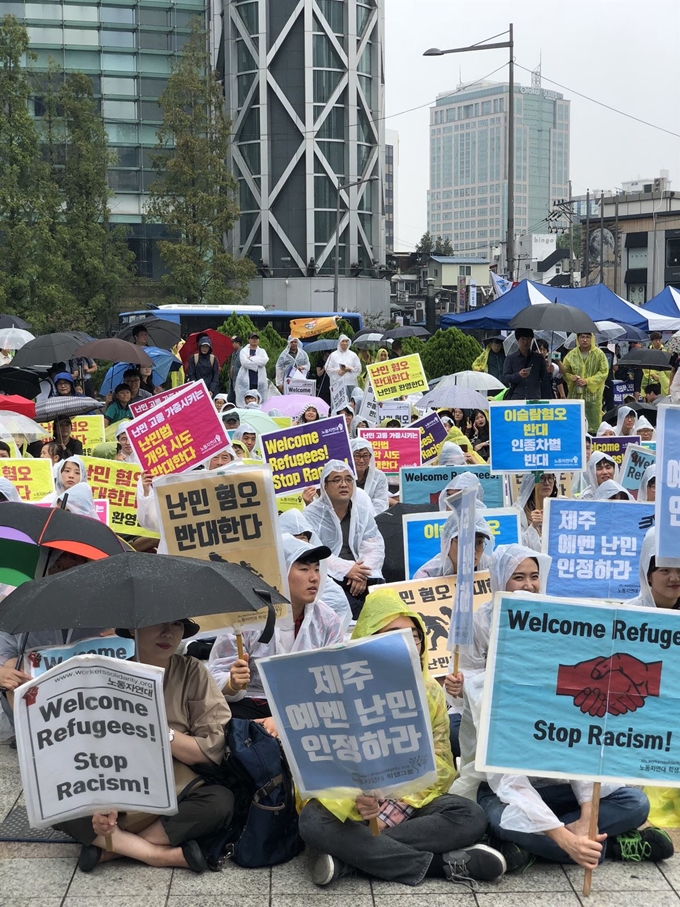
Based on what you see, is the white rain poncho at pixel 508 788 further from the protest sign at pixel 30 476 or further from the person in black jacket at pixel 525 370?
the person in black jacket at pixel 525 370

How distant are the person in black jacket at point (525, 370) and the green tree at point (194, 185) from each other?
2732 centimetres

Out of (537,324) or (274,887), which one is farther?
(537,324)

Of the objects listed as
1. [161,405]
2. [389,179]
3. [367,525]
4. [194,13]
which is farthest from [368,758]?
[389,179]

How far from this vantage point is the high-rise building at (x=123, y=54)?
53.6 meters

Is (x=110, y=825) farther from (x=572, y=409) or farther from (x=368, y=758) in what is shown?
(x=572, y=409)

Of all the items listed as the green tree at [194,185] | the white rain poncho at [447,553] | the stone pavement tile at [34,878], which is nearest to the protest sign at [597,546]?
the white rain poncho at [447,553]

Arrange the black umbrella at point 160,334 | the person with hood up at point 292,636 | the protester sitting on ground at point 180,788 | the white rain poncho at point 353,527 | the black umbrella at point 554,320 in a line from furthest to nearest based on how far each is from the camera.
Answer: the black umbrella at point 160,334
the black umbrella at point 554,320
the white rain poncho at point 353,527
the person with hood up at point 292,636
the protester sitting on ground at point 180,788

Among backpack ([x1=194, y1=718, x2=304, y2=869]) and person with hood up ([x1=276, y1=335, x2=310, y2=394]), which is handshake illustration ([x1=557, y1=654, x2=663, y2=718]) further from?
person with hood up ([x1=276, y1=335, x2=310, y2=394])

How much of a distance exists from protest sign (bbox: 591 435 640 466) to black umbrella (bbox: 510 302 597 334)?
10.8ft

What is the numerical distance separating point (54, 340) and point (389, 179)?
179928mm

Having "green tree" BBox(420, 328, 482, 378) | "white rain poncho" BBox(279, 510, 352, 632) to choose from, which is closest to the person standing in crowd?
"green tree" BBox(420, 328, 482, 378)

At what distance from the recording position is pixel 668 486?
16.8 feet

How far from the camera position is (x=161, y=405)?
869 centimetres

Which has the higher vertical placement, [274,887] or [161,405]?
[161,405]
